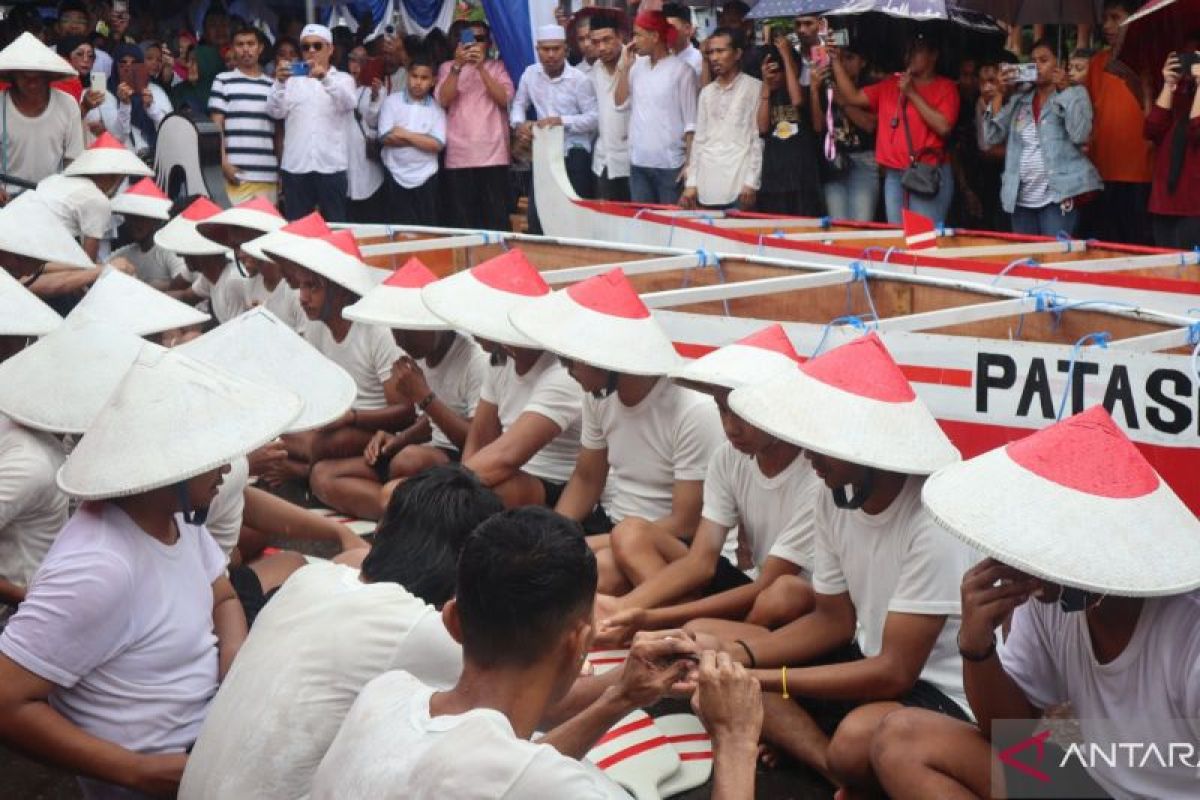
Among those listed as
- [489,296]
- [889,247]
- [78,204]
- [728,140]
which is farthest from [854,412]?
[78,204]

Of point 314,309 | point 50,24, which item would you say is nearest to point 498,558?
point 314,309

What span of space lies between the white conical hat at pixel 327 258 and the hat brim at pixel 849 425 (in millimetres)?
3036

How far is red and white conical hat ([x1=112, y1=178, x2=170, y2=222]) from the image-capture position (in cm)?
855

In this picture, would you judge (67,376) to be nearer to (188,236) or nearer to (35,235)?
(35,235)

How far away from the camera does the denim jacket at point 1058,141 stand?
300 inches

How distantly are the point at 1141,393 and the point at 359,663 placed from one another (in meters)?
2.69

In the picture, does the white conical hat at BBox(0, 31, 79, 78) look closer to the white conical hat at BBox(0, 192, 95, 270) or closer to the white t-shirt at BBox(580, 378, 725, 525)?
the white conical hat at BBox(0, 192, 95, 270)

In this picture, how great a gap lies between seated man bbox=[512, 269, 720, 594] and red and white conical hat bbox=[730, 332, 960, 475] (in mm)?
911

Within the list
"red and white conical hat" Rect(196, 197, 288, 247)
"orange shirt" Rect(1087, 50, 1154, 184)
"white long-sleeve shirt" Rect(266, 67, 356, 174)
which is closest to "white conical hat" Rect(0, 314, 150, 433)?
"red and white conical hat" Rect(196, 197, 288, 247)

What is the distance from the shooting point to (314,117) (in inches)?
413

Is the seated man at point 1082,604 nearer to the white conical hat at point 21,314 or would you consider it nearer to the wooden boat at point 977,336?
the wooden boat at point 977,336

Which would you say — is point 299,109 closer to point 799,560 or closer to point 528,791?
point 799,560

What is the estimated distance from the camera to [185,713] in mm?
3139

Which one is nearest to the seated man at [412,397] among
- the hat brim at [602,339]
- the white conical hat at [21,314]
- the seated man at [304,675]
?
the hat brim at [602,339]
